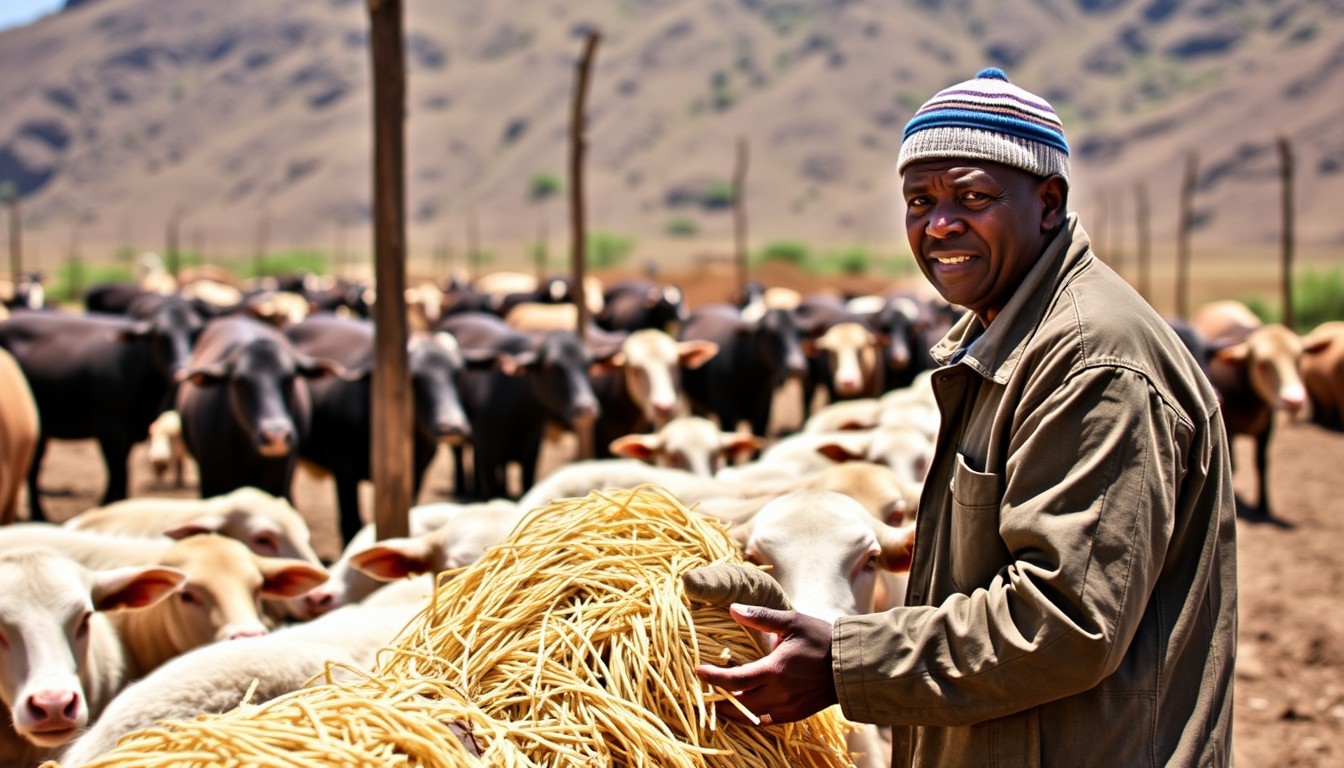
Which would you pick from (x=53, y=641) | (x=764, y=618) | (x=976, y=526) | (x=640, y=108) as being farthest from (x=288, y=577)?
(x=640, y=108)

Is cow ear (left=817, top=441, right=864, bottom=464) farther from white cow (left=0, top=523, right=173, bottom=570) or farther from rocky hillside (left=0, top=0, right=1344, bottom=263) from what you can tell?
rocky hillside (left=0, top=0, right=1344, bottom=263)

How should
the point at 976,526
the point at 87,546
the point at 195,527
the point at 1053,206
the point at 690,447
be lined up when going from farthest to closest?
the point at 690,447 < the point at 195,527 < the point at 87,546 < the point at 1053,206 < the point at 976,526

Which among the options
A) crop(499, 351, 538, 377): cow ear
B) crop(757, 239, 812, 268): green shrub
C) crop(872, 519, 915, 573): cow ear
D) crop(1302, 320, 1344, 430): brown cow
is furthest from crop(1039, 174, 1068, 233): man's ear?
crop(757, 239, 812, 268): green shrub

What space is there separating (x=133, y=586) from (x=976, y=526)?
355cm

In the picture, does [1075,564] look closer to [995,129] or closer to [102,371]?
[995,129]

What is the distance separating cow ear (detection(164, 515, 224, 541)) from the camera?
6008mm

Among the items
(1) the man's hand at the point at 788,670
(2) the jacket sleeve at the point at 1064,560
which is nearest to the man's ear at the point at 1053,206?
(2) the jacket sleeve at the point at 1064,560

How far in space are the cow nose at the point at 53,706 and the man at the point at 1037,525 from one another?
251cm

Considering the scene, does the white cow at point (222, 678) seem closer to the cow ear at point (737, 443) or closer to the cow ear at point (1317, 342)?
the cow ear at point (737, 443)

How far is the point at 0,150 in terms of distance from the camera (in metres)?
126

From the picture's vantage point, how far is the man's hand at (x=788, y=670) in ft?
8.17

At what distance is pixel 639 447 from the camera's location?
27.3 feet

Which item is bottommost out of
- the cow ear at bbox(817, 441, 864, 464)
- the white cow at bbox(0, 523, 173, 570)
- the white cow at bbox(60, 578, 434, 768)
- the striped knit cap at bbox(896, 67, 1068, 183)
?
the white cow at bbox(60, 578, 434, 768)

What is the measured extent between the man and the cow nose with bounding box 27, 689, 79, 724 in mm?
2509
